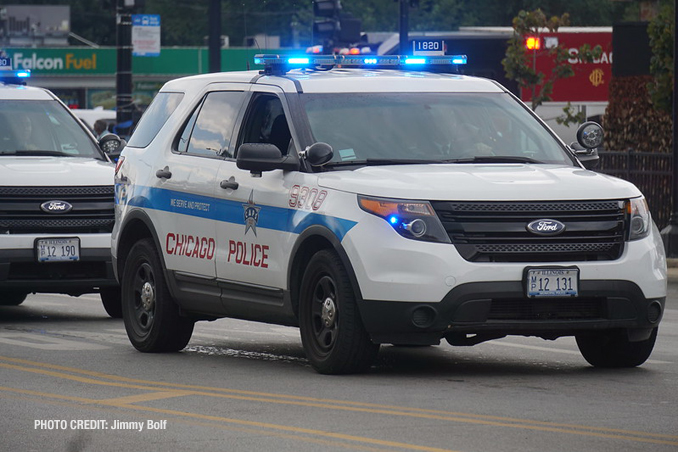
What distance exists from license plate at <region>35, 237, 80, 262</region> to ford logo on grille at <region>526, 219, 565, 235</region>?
5.30 m

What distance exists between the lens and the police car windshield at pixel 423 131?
10.3 m

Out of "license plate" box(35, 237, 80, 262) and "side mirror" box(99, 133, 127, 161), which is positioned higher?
"side mirror" box(99, 133, 127, 161)

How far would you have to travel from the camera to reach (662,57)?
73.3 ft

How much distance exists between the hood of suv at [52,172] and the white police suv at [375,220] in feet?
6.16

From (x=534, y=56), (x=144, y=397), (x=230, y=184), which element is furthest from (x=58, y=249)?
(x=534, y=56)

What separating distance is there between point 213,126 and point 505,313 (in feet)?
9.23

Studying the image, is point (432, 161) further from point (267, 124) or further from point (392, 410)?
point (392, 410)

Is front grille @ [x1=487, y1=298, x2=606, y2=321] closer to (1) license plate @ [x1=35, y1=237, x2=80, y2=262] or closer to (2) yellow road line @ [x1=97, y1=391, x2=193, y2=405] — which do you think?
(2) yellow road line @ [x1=97, y1=391, x2=193, y2=405]

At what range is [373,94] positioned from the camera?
10.6m

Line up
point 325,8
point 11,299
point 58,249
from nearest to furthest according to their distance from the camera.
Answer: point 58,249
point 11,299
point 325,8

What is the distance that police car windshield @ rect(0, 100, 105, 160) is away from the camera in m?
14.9

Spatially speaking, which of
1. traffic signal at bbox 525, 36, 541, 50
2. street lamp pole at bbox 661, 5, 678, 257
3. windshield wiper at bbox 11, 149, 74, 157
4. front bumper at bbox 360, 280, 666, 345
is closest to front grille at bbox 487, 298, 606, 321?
front bumper at bbox 360, 280, 666, 345

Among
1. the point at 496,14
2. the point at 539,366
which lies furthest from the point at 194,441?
the point at 496,14

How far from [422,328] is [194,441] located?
209 cm
